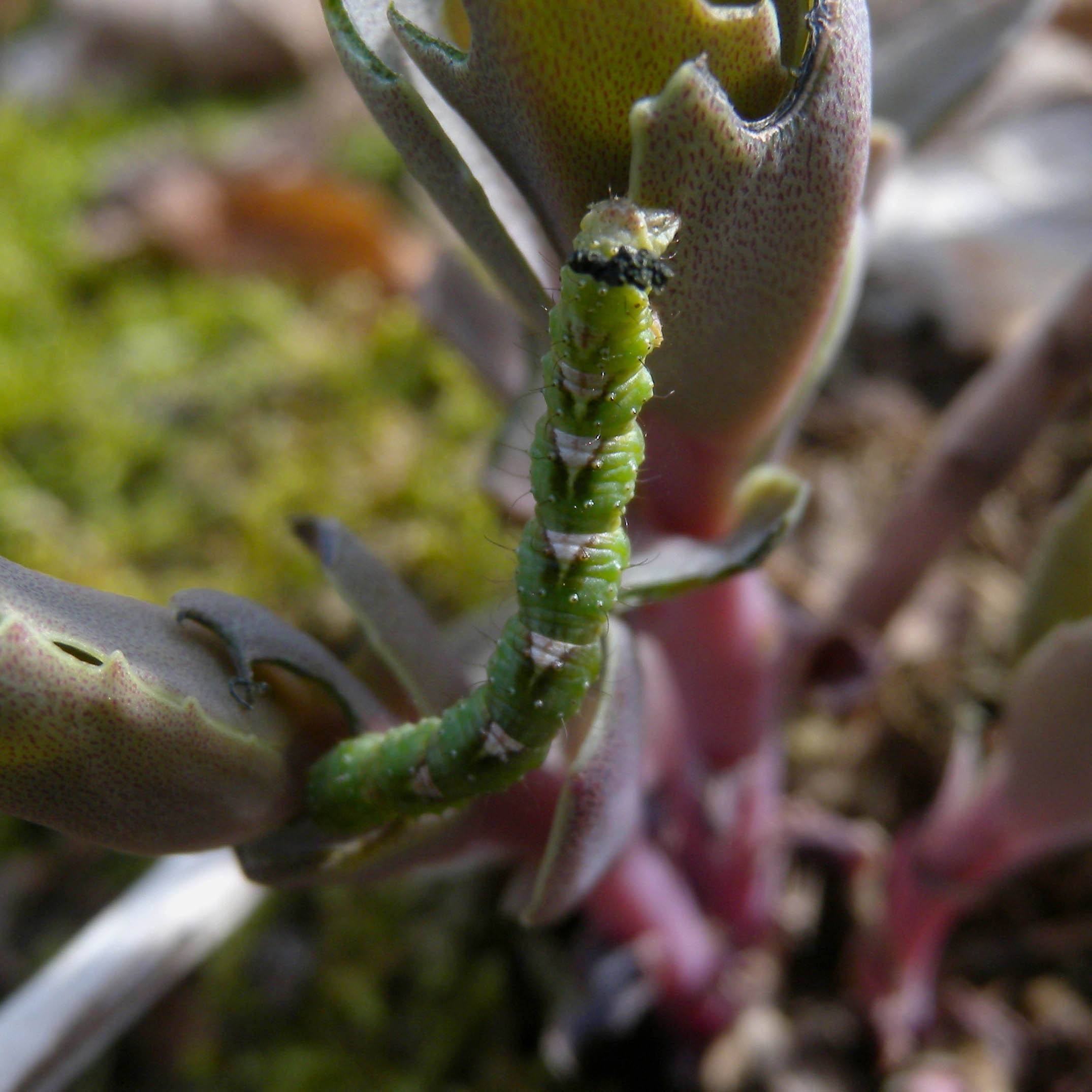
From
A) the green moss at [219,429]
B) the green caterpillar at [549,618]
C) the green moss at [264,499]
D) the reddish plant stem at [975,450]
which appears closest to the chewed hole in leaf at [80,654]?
the green caterpillar at [549,618]

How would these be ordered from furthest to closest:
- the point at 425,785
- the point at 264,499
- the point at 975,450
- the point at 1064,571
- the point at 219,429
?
the point at 219,429 → the point at 264,499 → the point at 975,450 → the point at 1064,571 → the point at 425,785

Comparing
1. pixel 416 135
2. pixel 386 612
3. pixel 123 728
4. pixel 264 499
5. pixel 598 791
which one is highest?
pixel 416 135

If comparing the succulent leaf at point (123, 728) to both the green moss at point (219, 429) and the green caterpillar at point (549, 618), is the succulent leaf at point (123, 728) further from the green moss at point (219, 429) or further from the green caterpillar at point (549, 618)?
the green moss at point (219, 429)

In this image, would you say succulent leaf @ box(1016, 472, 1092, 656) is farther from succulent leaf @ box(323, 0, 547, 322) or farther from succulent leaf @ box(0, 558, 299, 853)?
succulent leaf @ box(0, 558, 299, 853)

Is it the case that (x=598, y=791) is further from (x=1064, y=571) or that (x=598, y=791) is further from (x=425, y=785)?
(x=1064, y=571)

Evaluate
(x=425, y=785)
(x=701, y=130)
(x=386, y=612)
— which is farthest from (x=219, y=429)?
(x=701, y=130)

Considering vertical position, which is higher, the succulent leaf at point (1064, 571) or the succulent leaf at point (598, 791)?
the succulent leaf at point (598, 791)

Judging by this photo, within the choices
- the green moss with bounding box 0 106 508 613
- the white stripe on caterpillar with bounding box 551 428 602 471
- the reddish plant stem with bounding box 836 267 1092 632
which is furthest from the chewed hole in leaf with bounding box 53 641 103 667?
the green moss with bounding box 0 106 508 613

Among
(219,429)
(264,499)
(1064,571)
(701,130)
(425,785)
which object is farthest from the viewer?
(219,429)
